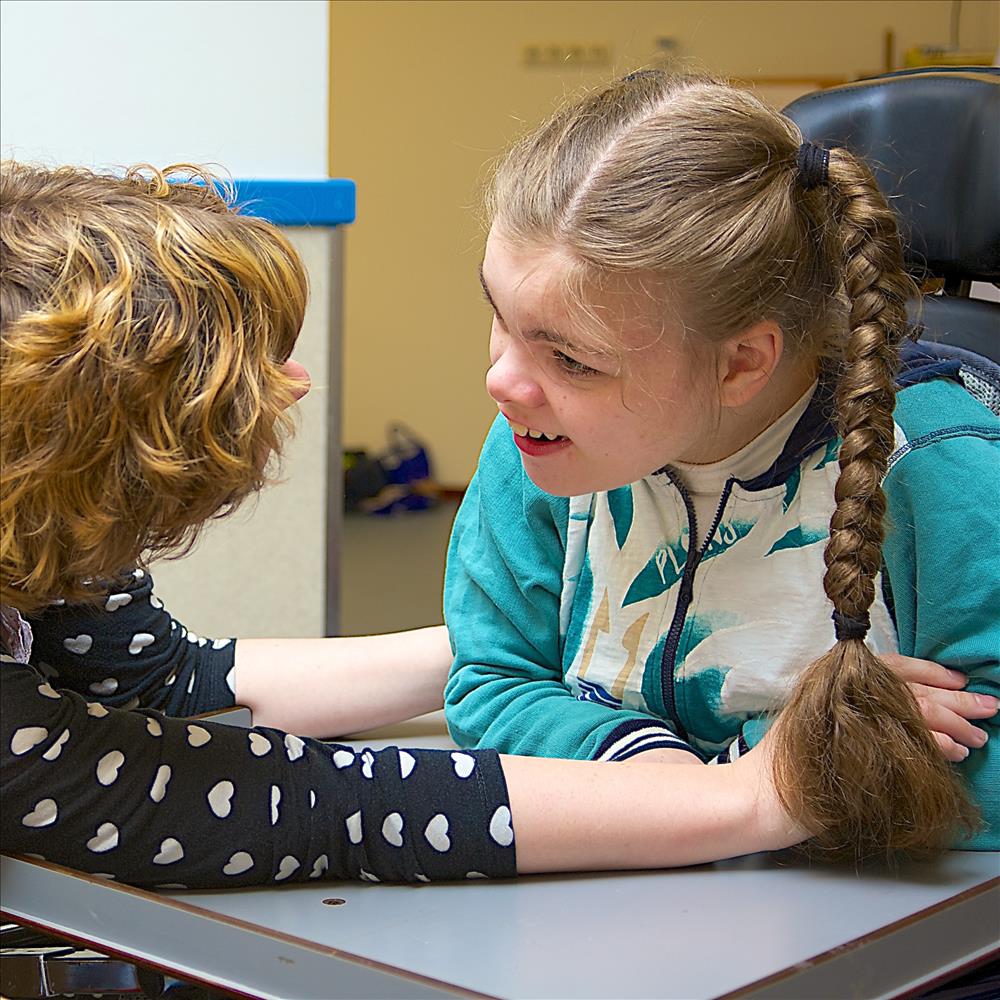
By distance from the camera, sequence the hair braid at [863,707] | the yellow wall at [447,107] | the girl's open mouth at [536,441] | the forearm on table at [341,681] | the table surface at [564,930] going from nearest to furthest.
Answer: the table surface at [564,930] → the hair braid at [863,707] → the girl's open mouth at [536,441] → the forearm on table at [341,681] → the yellow wall at [447,107]

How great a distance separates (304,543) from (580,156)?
3.66ft

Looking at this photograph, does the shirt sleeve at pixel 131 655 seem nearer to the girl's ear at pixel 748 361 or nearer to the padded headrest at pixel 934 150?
the girl's ear at pixel 748 361

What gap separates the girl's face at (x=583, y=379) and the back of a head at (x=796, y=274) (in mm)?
14

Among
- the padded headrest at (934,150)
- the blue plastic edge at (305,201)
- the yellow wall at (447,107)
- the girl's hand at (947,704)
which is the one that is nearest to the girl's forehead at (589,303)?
the girl's hand at (947,704)

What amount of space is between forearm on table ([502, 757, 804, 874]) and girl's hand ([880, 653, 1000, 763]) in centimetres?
9

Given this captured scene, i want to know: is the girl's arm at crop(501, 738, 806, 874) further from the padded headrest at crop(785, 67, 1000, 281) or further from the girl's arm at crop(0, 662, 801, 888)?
the padded headrest at crop(785, 67, 1000, 281)

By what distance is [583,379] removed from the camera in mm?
801

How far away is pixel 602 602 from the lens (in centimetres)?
94

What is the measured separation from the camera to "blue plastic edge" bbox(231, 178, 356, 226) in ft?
5.75

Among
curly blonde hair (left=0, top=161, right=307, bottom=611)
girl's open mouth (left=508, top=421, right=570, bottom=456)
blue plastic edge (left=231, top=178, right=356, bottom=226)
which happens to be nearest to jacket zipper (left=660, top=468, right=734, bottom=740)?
girl's open mouth (left=508, top=421, right=570, bottom=456)

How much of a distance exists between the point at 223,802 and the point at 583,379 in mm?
301

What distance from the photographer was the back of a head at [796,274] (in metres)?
0.74

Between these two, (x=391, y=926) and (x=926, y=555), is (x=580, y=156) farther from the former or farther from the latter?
(x=391, y=926)

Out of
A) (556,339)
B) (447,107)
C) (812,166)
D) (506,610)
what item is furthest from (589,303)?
(447,107)
